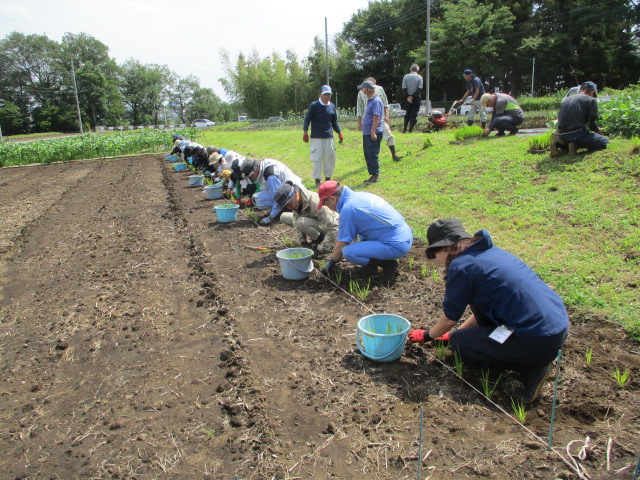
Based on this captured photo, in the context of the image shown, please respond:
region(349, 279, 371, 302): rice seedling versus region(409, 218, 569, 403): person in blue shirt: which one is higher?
region(409, 218, 569, 403): person in blue shirt

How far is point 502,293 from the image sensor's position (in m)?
2.44

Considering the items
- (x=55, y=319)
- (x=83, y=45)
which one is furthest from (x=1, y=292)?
(x=83, y=45)

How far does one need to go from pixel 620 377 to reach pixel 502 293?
101cm

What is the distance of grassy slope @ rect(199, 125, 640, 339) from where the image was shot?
383cm

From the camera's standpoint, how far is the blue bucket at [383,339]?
2.87 m

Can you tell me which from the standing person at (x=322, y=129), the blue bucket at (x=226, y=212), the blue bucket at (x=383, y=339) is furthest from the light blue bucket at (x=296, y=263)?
the standing person at (x=322, y=129)

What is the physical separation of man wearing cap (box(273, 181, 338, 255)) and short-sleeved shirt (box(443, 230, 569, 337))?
8.68 ft

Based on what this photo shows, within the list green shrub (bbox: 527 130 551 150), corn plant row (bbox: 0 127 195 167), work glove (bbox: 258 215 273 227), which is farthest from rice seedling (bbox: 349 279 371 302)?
corn plant row (bbox: 0 127 195 167)

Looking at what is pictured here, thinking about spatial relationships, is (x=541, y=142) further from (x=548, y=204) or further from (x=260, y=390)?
(x=260, y=390)

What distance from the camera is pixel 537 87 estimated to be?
124 ft

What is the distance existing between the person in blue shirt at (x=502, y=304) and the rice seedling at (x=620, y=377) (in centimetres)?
45

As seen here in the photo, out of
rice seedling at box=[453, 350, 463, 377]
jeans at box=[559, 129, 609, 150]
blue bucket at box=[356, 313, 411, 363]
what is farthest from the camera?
jeans at box=[559, 129, 609, 150]

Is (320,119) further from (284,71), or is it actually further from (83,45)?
(83,45)

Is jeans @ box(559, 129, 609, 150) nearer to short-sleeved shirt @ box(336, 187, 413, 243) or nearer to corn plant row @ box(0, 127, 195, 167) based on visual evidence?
short-sleeved shirt @ box(336, 187, 413, 243)
